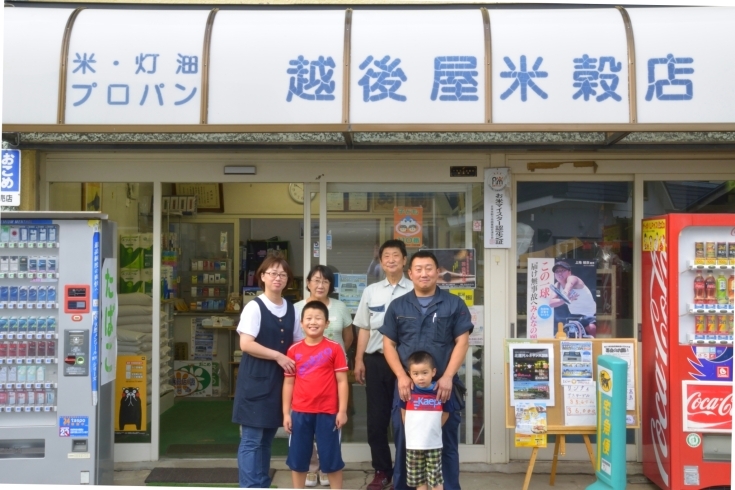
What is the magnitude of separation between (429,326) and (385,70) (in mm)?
2059

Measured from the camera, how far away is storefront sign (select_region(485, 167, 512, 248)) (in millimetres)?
6512

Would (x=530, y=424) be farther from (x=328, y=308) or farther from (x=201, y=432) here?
(x=201, y=432)

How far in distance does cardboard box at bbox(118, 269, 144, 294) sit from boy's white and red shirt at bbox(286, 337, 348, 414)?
8.59ft

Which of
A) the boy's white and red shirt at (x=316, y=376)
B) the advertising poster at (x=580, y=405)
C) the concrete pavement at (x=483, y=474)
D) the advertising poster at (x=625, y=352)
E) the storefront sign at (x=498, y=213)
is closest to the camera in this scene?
the boy's white and red shirt at (x=316, y=376)

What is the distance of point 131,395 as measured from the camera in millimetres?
6715

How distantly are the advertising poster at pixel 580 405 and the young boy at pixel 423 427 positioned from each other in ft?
4.45

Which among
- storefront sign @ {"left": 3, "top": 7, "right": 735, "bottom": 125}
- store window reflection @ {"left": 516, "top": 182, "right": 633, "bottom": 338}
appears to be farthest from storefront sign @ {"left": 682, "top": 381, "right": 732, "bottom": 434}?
storefront sign @ {"left": 3, "top": 7, "right": 735, "bottom": 125}

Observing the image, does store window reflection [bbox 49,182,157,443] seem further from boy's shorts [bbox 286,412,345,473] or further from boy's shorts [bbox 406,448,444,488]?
boy's shorts [bbox 406,448,444,488]

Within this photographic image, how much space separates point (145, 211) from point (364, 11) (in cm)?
286

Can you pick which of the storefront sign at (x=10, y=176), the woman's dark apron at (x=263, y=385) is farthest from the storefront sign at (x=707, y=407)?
the storefront sign at (x=10, y=176)

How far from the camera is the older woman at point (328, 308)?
5.79m

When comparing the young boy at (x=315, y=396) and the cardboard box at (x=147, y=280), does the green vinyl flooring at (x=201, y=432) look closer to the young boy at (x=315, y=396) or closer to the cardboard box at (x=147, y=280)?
the cardboard box at (x=147, y=280)

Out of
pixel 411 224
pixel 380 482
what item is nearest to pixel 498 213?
pixel 411 224

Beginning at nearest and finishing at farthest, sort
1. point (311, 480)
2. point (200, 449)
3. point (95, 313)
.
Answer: point (95, 313)
point (311, 480)
point (200, 449)
